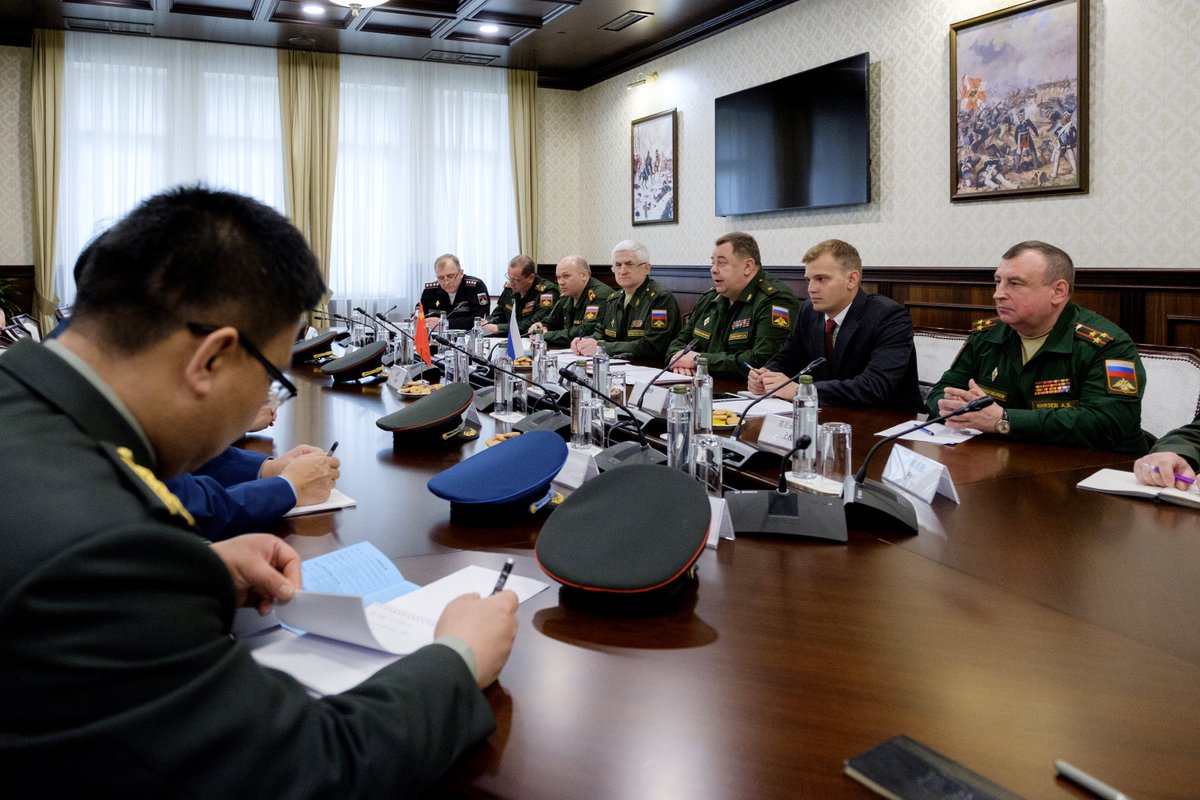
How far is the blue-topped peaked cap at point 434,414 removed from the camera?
231 cm

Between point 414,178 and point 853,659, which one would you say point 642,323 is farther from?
point 853,659

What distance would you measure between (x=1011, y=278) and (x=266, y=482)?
7.60 ft

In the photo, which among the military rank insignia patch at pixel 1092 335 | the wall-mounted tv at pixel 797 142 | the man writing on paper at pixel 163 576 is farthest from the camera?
the wall-mounted tv at pixel 797 142

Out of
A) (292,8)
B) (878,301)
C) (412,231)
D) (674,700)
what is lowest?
(674,700)

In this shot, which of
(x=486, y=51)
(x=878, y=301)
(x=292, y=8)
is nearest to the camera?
(x=878, y=301)

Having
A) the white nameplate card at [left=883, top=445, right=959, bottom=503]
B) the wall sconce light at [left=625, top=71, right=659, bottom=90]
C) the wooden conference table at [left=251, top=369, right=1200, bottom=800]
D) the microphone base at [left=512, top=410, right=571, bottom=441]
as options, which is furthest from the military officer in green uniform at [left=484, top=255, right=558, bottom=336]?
the wooden conference table at [left=251, top=369, right=1200, bottom=800]

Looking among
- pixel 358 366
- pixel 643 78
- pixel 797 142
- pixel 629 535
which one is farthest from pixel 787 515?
pixel 643 78

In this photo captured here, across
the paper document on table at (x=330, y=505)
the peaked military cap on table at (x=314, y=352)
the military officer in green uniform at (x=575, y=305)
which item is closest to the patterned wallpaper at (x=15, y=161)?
the peaked military cap on table at (x=314, y=352)

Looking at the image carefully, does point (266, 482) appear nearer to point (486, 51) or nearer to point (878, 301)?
point (878, 301)

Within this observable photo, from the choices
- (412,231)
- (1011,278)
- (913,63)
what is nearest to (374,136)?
(412,231)

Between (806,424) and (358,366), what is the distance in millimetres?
2196

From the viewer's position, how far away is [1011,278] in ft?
9.49

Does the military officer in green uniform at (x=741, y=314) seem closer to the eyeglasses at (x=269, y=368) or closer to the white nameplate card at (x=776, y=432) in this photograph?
the white nameplate card at (x=776, y=432)

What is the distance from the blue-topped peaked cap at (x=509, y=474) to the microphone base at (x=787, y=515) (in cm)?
32
